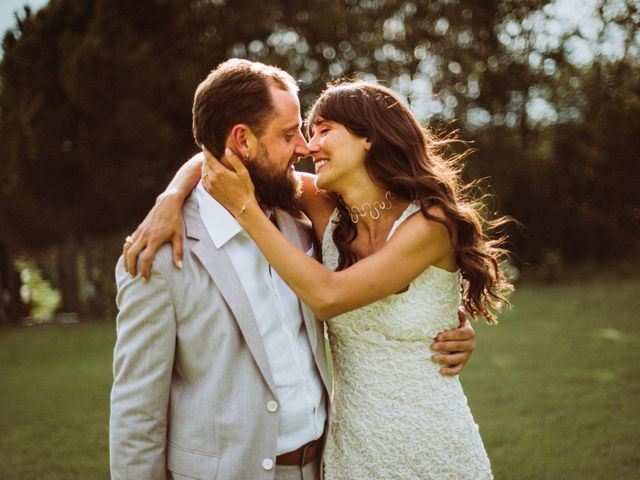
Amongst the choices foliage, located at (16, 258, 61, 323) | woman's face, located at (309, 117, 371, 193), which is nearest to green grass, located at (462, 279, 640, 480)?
woman's face, located at (309, 117, 371, 193)

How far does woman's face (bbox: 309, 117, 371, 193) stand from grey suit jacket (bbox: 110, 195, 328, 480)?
699mm

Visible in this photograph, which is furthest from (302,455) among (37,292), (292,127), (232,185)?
(37,292)

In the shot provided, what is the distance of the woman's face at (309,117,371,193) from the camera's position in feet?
9.21

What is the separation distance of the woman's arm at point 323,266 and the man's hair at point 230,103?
6.0 inches

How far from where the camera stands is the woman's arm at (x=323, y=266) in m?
2.49

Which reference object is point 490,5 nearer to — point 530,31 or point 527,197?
point 530,31

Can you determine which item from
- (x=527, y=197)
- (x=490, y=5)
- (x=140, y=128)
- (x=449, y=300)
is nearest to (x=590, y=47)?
(x=490, y=5)

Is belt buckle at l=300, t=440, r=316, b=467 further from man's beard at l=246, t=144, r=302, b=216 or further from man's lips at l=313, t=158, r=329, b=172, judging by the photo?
man's lips at l=313, t=158, r=329, b=172

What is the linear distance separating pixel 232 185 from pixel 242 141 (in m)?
0.27

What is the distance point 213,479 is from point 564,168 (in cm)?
1715

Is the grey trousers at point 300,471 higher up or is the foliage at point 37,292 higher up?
the grey trousers at point 300,471

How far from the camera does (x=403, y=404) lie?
2719mm

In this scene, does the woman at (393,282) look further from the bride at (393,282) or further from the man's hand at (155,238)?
the man's hand at (155,238)

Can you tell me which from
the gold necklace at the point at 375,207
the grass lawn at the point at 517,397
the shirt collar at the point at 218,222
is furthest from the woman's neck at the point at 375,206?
the grass lawn at the point at 517,397
